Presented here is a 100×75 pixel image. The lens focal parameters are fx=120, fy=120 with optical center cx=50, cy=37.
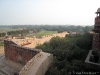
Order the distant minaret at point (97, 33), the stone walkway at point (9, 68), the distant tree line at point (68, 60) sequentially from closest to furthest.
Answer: the distant tree line at point (68, 60) < the distant minaret at point (97, 33) < the stone walkway at point (9, 68)

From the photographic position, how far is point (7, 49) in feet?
56.0

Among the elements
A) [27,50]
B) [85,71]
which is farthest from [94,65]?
[27,50]

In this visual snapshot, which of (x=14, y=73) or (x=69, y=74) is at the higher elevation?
(x=69, y=74)

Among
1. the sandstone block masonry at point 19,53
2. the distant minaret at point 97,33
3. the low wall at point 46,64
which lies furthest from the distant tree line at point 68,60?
the sandstone block masonry at point 19,53

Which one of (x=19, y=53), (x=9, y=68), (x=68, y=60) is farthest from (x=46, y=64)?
(x=9, y=68)

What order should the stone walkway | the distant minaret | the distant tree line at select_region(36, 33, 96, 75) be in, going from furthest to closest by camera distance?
the stone walkway
the distant minaret
the distant tree line at select_region(36, 33, 96, 75)

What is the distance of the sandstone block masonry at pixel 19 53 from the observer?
12.3m

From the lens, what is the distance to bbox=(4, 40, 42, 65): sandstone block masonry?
1232 cm

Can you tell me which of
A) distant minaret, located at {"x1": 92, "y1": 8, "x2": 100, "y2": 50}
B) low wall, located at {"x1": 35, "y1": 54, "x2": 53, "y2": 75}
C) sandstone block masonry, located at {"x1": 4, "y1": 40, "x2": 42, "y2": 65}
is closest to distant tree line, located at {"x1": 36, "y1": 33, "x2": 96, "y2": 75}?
low wall, located at {"x1": 35, "y1": 54, "x2": 53, "y2": 75}

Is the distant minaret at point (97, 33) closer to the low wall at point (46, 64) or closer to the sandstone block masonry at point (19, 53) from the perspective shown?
the low wall at point (46, 64)

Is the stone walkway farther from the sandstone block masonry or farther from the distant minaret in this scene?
the distant minaret

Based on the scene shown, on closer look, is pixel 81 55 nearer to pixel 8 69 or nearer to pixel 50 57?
pixel 50 57

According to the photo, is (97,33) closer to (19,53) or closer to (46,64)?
(46,64)

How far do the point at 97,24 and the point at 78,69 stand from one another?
5745 millimetres
